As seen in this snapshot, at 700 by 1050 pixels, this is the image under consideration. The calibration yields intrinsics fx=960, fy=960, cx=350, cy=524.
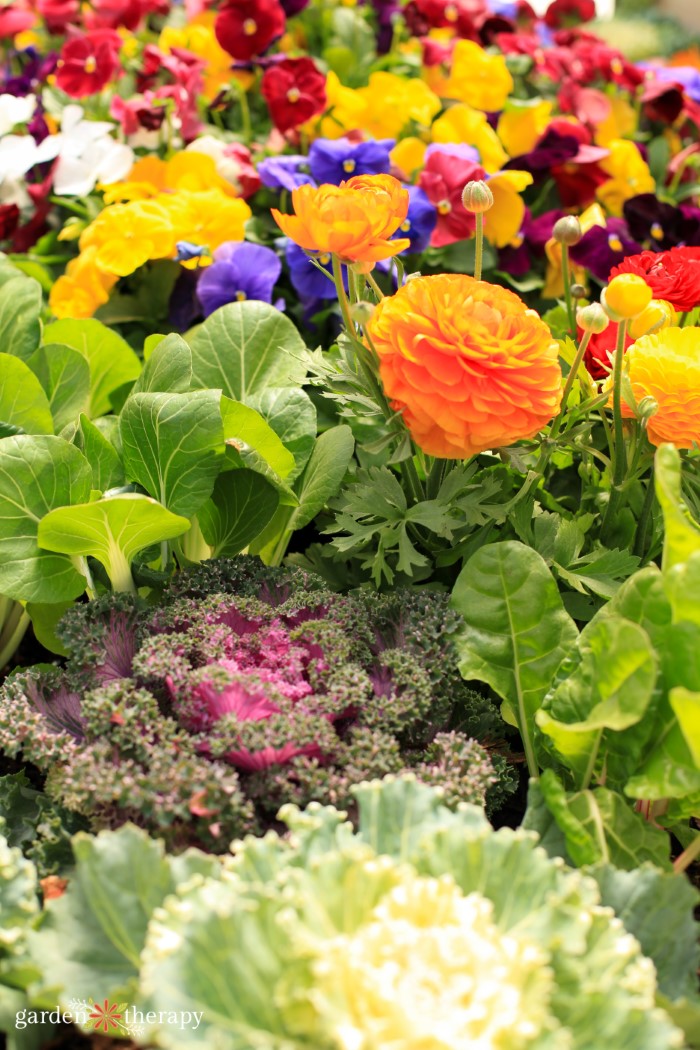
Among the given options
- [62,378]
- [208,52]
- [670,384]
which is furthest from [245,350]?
[208,52]

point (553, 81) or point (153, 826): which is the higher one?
point (553, 81)

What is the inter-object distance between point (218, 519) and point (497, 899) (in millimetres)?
669

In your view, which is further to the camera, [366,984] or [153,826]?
[153,826]

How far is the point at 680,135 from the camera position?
8.27ft

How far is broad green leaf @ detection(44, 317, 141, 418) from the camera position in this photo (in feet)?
4.94

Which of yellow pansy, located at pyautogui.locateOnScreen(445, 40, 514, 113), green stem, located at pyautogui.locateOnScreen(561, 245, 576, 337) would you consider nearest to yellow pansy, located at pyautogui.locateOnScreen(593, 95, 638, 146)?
yellow pansy, located at pyautogui.locateOnScreen(445, 40, 514, 113)

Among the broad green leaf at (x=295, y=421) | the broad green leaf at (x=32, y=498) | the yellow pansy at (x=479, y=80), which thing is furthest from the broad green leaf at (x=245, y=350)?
the yellow pansy at (x=479, y=80)

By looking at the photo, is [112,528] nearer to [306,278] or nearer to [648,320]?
[648,320]

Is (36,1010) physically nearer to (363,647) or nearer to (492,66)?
(363,647)

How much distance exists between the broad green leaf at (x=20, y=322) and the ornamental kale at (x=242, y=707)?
1.70 ft

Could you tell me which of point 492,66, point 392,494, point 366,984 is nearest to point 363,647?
point 392,494

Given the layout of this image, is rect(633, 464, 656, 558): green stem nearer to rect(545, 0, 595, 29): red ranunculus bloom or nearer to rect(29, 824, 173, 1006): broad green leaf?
rect(29, 824, 173, 1006): broad green leaf

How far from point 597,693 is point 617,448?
0.32 meters

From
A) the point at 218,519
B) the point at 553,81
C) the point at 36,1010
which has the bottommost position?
the point at 36,1010
